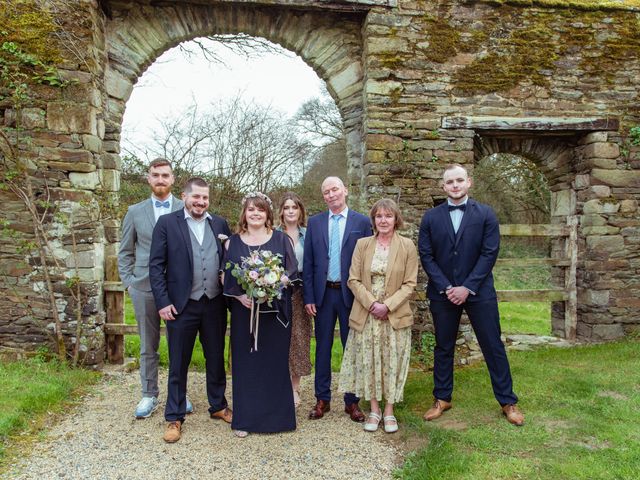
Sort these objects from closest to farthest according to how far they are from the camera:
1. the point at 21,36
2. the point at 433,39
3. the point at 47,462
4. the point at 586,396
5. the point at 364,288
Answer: the point at 47,462, the point at 364,288, the point at 586,396, the point at 21,36, the point at 433,39

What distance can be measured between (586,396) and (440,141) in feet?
9.59

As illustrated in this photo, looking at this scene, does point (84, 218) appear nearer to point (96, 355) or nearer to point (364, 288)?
point (96, 355)

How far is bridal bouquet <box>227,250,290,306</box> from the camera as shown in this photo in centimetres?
339

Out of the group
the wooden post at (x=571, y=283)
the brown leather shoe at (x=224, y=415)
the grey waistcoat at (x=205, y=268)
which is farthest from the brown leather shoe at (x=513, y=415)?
the wooden post at (x=571, y=283)

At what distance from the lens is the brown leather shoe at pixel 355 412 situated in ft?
13.0

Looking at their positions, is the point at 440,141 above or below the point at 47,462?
above

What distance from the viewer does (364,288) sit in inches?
146

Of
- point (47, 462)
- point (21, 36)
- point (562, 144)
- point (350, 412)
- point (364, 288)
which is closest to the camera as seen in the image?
point (47, 462)

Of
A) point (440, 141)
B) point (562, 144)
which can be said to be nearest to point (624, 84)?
point (562, 144)

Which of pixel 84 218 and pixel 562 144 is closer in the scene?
pixel 84 218

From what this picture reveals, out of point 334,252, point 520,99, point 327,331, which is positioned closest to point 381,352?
point 327,331

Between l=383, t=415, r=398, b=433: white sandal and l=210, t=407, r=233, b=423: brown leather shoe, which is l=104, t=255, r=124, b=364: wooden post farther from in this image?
l=383, t=415, r=398, b=433: white sandal

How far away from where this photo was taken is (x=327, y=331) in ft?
13.2

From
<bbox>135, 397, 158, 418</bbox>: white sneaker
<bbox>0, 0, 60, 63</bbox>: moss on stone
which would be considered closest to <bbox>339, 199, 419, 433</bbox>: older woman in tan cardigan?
<bbox>135, 397, 158, 418</bbox>: white sneaker
